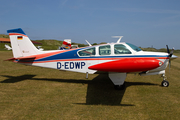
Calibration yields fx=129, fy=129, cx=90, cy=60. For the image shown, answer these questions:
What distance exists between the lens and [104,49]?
6.52 m

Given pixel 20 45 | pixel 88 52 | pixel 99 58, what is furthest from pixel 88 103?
pixel 20 45

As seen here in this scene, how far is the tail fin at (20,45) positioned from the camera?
794cm

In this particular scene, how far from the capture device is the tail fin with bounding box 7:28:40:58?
7.94 m

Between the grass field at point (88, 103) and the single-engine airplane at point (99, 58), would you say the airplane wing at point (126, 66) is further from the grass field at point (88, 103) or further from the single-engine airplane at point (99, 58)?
the grass field at point (88, 103)

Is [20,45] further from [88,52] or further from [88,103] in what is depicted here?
[88,103]

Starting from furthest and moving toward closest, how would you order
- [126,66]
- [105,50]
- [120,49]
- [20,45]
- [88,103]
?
1. [20,45]
2. [105,50]
3. [120,49]
4. [88,103]
5. [126,66]

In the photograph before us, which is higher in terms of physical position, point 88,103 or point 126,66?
point 126,66

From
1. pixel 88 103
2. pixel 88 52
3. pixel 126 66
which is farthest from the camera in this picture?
pixel 88 52

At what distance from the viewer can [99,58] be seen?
6.55 m

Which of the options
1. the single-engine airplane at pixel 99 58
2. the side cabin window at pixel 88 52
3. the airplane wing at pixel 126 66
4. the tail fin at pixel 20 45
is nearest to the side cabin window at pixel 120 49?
the single-engine airplane at pixel 99 58

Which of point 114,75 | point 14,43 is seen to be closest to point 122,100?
point 114,75

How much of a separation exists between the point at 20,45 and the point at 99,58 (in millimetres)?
5068

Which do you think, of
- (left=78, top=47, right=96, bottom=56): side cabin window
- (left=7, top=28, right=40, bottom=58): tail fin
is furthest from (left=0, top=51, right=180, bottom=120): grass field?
(left=7, top=28, right=40, bottom=58): tail fin

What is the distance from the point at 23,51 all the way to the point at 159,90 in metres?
8.02
